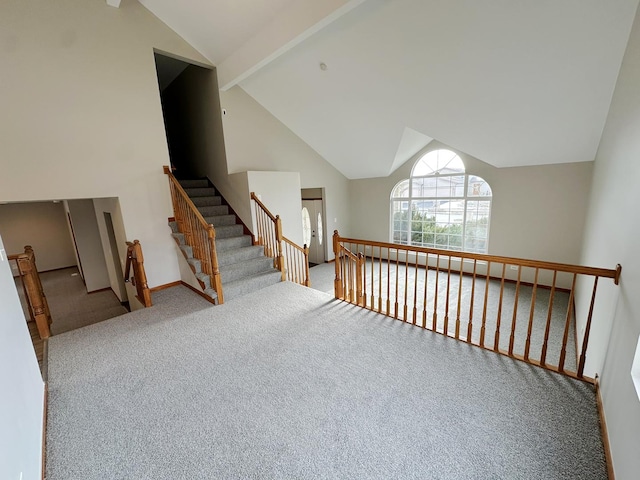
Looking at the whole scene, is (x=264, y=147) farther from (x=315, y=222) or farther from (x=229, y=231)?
(x=315, y=222)

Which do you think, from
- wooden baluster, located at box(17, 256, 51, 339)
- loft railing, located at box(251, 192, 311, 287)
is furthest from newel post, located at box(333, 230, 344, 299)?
wooden baluster, located at box(17, 256, 51, 339)

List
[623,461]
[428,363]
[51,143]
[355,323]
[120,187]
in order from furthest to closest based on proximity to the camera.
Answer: [120,187] < [51,143] < [355,323] < [428,363] < [623,461]

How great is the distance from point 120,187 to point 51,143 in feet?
2.82

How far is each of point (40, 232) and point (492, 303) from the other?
40.2 ft

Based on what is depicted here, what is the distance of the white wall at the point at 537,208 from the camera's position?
15.0 ft

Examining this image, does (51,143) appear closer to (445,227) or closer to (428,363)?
→ (428,363)

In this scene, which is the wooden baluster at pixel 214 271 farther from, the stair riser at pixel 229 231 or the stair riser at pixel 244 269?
the stair riser at pixel 229 231

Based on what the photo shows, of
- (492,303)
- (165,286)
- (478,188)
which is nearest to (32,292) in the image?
(165,286)

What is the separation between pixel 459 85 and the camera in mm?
3389

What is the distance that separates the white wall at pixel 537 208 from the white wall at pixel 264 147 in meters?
2.73

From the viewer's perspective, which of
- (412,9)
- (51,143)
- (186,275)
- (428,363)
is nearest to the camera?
(428,363)

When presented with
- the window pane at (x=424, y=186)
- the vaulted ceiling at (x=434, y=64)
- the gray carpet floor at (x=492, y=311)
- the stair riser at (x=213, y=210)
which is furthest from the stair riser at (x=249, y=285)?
the window pane at (x=424, y=186)

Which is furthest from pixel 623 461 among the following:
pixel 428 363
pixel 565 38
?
pixel 565 38

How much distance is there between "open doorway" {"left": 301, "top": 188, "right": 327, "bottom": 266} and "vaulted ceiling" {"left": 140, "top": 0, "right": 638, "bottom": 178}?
2.33 m
